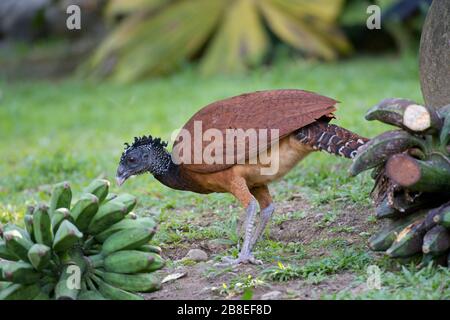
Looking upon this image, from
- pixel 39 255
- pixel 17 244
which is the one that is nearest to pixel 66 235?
pixel 39 255

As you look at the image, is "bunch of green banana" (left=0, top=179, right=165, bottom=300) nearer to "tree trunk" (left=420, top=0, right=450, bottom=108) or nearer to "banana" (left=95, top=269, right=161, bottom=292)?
"banana" (left=95, top=269, right=161, bottom=292)

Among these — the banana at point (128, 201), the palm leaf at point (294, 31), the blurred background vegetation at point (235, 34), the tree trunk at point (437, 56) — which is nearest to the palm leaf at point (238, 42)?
the blurred background vegetation at point (235, 34)

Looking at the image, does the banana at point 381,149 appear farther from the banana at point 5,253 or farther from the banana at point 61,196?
the banana at point 5,253

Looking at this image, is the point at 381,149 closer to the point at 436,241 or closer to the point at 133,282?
the point at 436,241

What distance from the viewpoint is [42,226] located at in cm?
407

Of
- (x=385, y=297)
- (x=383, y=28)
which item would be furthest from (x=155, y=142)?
(x=383, y=28)

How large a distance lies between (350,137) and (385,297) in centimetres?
112

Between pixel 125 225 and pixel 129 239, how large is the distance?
130mm

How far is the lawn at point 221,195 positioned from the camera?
4.39 m

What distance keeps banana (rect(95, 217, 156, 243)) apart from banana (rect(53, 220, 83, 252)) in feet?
0.90

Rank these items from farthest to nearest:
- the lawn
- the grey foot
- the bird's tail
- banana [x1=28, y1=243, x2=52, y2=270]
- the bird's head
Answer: the bird's head, the grey foot, the bird's tail, the lawn, banana [x1=28, y1=243, x2=52, y2=270]

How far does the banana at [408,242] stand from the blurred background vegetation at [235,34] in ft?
25.2

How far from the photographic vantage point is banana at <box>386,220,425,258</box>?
413 cm

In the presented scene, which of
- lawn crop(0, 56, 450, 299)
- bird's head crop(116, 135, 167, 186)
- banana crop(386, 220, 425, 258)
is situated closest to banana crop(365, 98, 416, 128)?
banana crop(386, 220, 425, 258)
